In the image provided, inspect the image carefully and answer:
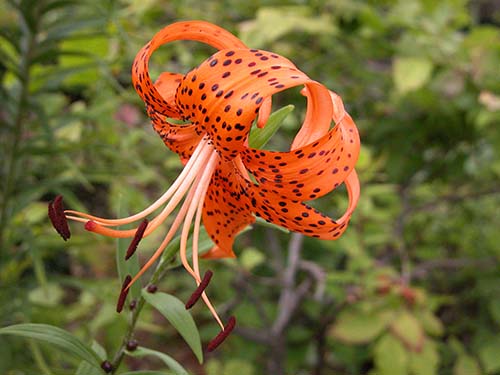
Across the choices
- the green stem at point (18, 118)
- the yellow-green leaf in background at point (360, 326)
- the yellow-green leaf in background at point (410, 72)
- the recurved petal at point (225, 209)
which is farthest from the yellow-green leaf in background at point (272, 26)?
the recurved petal at point (225, 209)

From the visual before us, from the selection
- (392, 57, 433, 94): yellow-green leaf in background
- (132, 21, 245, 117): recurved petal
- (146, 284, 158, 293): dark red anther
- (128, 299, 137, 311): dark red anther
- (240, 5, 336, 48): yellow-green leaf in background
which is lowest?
(392, 57, 433, 94): yellow-green leaf in background

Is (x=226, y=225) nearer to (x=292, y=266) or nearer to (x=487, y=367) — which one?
(x=292, y=266)

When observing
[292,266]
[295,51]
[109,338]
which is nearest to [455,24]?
[295,51]

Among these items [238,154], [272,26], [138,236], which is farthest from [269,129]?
[272,26]

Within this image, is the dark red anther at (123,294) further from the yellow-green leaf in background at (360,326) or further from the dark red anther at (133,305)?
the yellow-green leaf in background at (360,326)

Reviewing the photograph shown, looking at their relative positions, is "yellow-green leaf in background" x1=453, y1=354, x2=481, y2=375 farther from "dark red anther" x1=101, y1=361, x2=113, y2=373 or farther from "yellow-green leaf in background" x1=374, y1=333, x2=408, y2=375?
"dark red anther" x1=101, y1=361, x2=113, y2=373

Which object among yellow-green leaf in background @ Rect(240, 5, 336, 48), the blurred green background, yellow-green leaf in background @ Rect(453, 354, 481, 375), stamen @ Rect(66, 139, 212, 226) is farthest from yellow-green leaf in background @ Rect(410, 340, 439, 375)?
stamen @ Rect(66, 139, 212, 226)
